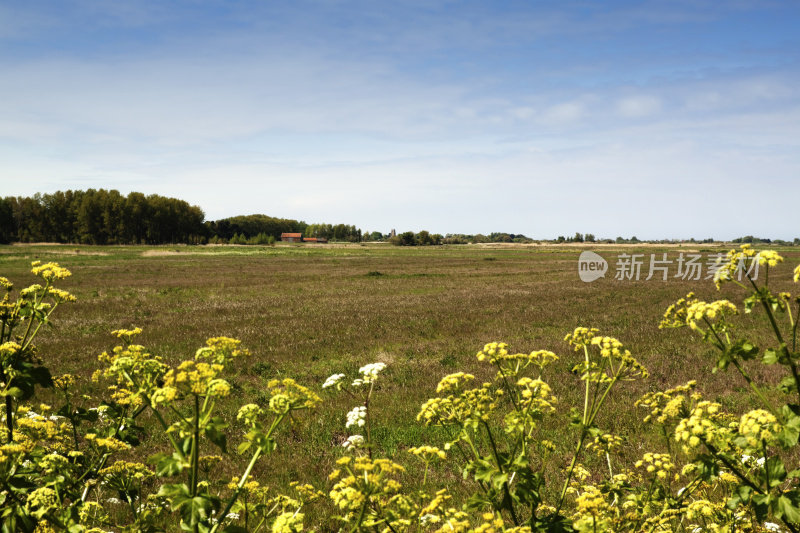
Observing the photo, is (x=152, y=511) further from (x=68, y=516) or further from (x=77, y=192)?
(x=77, y=192)

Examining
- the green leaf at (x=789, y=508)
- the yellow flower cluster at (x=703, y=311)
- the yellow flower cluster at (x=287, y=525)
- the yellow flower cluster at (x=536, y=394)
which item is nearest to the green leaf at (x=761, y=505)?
the green leaf at (x=789, y=508)

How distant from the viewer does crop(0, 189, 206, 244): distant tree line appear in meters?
127

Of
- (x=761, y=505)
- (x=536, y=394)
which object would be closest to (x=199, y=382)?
(x=536, y=394)

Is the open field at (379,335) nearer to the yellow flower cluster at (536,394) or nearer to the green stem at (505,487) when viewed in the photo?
the green stem at (505,487)

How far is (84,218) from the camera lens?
125750 millimetres

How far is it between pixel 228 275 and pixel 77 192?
128m

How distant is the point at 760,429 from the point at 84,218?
157 meters

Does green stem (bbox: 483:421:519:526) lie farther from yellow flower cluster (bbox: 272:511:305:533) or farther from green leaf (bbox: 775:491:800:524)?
green leaf (bbox: 775:491:800:524)

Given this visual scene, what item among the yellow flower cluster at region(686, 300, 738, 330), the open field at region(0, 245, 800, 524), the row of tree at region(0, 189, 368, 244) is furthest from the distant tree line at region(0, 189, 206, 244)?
the yellow flower cluster at region(686, 300, 738, 330)

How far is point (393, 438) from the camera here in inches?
297

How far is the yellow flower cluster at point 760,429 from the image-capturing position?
2287 millimetres

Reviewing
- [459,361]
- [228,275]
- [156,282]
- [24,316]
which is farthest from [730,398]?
[228,275]

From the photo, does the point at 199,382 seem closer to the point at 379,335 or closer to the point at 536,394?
the point at 536,394

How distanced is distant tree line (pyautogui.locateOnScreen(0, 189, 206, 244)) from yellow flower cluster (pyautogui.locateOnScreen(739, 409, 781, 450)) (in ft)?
493
